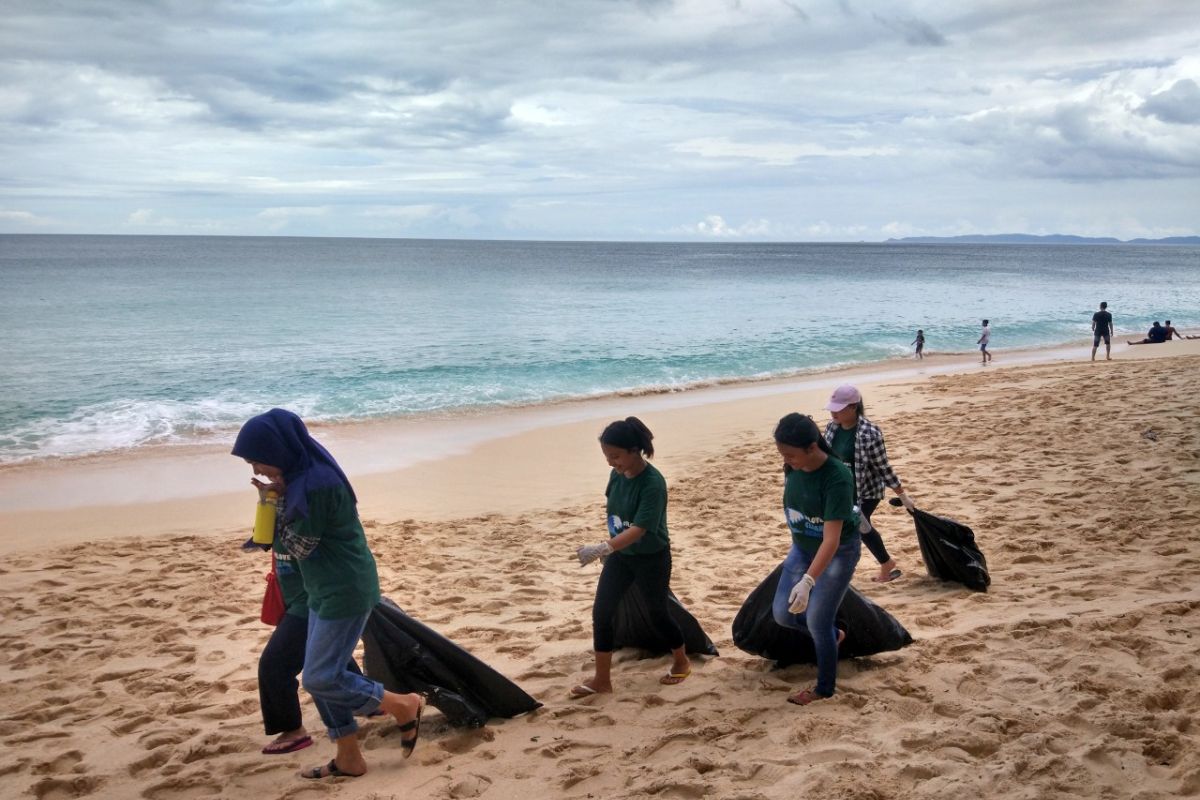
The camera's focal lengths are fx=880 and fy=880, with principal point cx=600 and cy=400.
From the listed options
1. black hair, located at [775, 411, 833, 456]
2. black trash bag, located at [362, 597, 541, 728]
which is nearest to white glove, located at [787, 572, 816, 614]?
black hair, located at [775, 411, 833, 456]

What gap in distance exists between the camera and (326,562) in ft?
12.2

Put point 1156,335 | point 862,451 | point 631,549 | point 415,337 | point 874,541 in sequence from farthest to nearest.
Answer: point 415,337
point 1156,335
point 874,541
point 862,451
point 631,549

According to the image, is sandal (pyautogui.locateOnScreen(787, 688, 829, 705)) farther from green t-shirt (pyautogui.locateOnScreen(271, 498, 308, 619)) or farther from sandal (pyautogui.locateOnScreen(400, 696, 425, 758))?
green t-shirt (pyautogui.locateOnScreen(271, 498, 308, 619))

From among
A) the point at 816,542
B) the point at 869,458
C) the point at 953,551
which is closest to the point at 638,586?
the point at 816,542

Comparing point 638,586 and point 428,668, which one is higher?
point 638,586

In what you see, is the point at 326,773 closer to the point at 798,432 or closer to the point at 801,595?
the point at 801,595

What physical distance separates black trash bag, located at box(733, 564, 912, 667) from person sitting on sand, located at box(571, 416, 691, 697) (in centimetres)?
41

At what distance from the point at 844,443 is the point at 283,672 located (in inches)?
158

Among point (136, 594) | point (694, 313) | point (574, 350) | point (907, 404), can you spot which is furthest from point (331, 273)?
point (136, 594)

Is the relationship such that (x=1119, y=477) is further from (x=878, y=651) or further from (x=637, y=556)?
(x=637, y=556)

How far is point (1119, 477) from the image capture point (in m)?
8.73

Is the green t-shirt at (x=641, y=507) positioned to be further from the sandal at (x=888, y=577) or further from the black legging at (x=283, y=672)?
the sandal at (x=888, y=577)

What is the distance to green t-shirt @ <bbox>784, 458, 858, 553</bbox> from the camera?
4.28m

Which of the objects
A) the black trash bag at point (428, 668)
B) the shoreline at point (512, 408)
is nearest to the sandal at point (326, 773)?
the black trash bag at point (428, 668)
